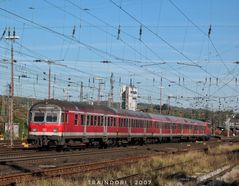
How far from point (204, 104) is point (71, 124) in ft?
217

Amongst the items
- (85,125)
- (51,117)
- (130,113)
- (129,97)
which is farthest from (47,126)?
(129,97)

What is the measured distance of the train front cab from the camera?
31.5m

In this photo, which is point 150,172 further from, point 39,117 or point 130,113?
point 130,113

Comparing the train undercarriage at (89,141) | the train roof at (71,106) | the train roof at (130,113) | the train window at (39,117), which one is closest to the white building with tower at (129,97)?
the train undercarriage at (89,141)

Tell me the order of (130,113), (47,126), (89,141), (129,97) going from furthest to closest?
1. (129,97)
2. (130,113)
3. (89,141)
4. (47,126)

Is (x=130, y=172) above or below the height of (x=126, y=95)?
below

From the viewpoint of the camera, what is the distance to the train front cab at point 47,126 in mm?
31547

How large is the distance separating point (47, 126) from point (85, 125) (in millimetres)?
3473

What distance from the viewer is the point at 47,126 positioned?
105 ft

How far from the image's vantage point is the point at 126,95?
Answer: 73.2m

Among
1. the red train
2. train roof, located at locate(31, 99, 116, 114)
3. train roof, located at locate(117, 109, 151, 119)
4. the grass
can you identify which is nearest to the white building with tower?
the red train

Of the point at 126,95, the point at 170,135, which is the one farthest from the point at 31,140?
the point at 126,95

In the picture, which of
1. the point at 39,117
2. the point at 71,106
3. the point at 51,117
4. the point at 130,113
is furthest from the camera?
the point at 130,113

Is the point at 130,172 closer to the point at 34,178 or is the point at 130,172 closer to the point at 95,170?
the point at 95,170
